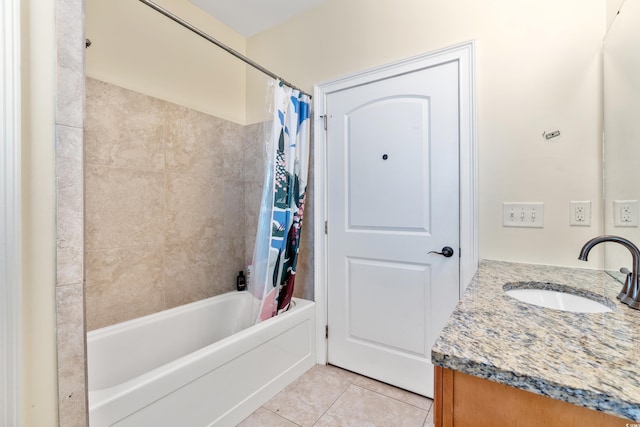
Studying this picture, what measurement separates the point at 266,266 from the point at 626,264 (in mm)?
1695

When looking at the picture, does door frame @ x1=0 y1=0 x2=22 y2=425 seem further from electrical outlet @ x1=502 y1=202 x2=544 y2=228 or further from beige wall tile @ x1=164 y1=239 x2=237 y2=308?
electrical outlet @ x1=502 y1=202 x2=544 y2=228

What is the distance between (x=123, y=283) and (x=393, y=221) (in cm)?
172

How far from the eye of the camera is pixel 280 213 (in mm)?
1842

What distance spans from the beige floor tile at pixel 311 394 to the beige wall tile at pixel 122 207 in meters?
1.30

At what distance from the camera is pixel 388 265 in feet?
6.07

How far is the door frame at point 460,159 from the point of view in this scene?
157cm

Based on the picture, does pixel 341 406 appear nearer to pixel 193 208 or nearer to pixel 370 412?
pixel 370 412

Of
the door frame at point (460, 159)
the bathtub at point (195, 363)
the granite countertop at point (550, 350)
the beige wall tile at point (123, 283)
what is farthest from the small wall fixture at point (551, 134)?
the beige wall tile at point (123, 283)

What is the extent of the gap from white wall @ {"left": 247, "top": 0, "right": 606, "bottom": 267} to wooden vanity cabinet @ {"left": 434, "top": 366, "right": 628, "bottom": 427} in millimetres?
1127

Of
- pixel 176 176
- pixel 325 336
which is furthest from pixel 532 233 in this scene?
pixel 176 176

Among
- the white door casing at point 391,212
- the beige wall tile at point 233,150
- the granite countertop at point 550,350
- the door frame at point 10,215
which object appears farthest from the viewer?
the beige wall tile at point 233,150

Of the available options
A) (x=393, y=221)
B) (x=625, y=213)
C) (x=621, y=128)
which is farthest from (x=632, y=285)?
(x=393, y=221)

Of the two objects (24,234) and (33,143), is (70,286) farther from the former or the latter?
(33,143)

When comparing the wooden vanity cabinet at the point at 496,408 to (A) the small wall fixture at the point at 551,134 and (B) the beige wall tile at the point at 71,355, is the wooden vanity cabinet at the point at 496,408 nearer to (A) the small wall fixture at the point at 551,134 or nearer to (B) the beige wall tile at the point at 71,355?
(B) the beige wall tile at the point at 71,355
